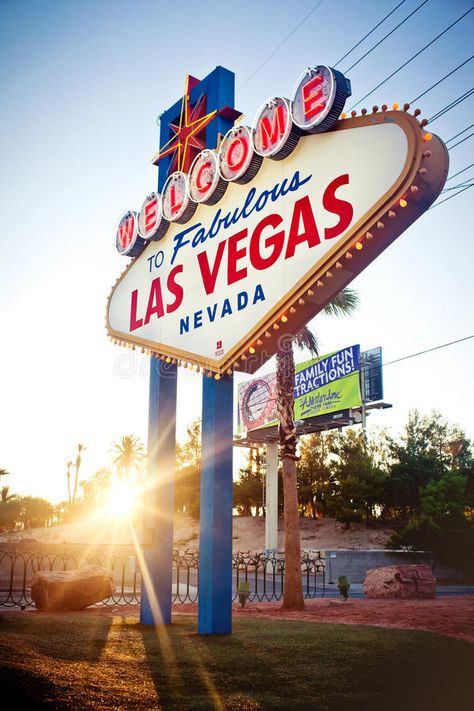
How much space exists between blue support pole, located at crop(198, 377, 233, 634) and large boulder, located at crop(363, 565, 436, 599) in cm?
960

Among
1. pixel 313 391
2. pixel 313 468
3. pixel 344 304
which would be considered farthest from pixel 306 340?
pixel 313 468

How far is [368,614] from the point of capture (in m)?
11.9

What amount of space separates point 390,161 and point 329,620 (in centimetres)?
844

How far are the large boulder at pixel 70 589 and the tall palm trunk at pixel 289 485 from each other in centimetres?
419

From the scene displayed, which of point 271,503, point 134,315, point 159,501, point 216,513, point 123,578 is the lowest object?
point 123,578

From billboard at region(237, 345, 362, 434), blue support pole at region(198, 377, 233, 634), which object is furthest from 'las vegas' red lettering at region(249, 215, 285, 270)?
billboard at region(237, 345, 362, 434)

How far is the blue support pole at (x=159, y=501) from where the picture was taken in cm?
947

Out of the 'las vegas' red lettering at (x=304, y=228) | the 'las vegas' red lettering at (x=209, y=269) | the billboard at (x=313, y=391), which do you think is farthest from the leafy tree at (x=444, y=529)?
the 'las vegas' red lettering at (x=304, y=228)

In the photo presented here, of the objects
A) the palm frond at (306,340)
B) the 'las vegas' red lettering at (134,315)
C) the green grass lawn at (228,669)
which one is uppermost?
the palm frond at (306,340)

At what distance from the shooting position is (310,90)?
7664mm

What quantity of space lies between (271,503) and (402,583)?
19.5 metres

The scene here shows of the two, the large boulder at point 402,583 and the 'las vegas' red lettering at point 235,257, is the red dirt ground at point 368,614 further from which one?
the 'las vegas' red lettering at point 235,257

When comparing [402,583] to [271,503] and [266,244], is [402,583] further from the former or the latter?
[271,503]

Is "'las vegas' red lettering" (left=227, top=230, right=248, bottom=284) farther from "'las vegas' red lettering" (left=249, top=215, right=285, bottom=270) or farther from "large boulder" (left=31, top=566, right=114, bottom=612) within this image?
"large boulder" (left=31, top=566, right=114, bottom=612)
